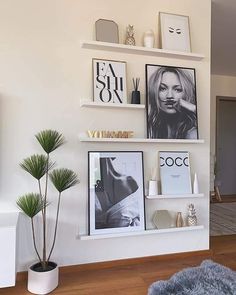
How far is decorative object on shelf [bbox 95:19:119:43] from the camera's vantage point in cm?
240

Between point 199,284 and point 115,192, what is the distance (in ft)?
3.09

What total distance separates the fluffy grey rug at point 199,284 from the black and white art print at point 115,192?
1.86 ft

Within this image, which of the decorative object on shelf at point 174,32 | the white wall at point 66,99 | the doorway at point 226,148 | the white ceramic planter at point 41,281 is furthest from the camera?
the doorway at point 226,148

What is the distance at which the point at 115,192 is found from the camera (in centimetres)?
241

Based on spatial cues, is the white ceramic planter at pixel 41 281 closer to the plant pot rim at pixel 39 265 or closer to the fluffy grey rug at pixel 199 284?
the plant pot rim at pixel 39 265

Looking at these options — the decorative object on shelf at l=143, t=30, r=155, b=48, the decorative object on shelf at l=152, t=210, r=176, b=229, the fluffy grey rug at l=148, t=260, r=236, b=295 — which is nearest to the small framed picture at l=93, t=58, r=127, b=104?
the decorative object on shelf at l=143, t=30, r=155, b=48

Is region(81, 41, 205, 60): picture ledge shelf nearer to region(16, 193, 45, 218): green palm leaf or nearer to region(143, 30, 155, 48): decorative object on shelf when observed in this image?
region(143, 30, 155, 48): decorative object on shelf

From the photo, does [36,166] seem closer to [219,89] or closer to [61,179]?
[61,179]

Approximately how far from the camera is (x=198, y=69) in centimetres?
272

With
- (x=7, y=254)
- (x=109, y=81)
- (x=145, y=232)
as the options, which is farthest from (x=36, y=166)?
(x=145, y=232)

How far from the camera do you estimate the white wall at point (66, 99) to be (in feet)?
7.25

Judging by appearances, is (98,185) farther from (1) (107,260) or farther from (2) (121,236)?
(1) (107,260)

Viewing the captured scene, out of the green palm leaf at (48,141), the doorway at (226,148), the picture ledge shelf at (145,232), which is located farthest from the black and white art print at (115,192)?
the doorway at (226,148)

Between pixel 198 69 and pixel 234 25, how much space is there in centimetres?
106
